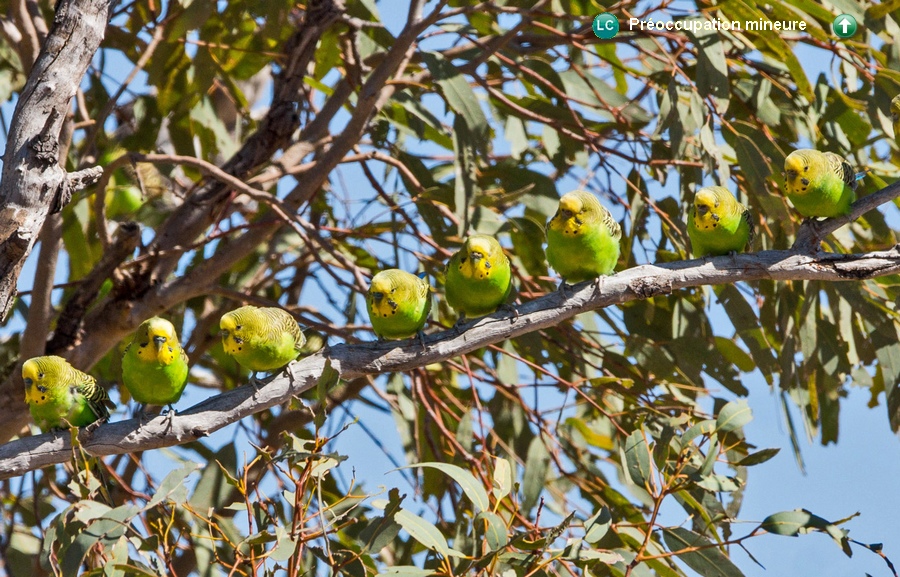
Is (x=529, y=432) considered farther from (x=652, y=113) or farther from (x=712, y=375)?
(x=652, y=113)

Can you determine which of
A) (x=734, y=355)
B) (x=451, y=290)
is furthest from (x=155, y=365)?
(x=734, y=355)

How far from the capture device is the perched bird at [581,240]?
2.26 m

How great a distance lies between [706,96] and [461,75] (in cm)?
77

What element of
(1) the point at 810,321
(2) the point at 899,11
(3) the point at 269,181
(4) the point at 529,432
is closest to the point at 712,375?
(1) the point at 810,321

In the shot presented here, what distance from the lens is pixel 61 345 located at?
3.12 meters

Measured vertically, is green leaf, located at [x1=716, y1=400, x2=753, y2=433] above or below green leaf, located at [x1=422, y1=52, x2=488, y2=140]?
below

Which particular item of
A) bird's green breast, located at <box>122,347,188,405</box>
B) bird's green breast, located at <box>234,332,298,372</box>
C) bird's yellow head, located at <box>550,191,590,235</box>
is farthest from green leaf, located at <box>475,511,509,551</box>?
bird's green breast, located at <box>122,347,188,405</box>

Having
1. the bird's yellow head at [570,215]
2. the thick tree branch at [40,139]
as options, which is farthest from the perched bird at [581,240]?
the thick tree branch at [40,139]

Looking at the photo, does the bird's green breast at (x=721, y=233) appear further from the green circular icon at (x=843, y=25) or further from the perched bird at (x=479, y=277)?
the green circular icon at (x=843, y=25)

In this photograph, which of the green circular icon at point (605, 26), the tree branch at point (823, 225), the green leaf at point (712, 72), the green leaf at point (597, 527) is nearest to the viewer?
the green leaf at point (597, 527)

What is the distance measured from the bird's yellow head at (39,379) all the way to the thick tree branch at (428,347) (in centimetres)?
19

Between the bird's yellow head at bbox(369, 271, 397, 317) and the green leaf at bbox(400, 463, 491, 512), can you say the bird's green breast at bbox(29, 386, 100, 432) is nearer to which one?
the bird's yellow head at bbox(369, 271, 397, 317)

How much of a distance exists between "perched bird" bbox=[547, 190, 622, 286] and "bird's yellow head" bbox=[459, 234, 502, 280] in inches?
6.3

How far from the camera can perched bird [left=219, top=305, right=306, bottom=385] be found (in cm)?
215
